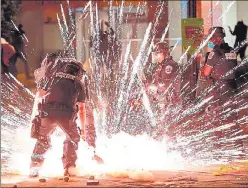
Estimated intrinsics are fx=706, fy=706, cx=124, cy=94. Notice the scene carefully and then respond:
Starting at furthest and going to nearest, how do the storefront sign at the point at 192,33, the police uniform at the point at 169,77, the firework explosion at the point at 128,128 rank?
the storefront sign at the point at 192,33 → the police uniform at the point at 169,77 → the firework explosion at the point at 128,128

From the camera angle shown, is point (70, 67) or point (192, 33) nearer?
point (70, 67)

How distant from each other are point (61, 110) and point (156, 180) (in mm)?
1608

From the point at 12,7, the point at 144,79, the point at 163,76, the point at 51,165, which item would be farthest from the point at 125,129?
the point at 12,7

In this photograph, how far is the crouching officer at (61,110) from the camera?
31.7ft

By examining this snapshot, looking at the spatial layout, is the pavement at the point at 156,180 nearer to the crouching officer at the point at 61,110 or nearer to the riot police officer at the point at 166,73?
the crouching officer at the point at 61,110

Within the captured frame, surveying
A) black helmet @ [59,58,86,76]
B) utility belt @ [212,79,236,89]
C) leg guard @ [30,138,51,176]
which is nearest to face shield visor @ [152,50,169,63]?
utility belt @ [212,79,236,89]

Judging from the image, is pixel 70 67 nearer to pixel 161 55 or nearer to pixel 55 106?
pixel 55 106

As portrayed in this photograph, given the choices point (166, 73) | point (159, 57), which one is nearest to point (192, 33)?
point (159, 57)

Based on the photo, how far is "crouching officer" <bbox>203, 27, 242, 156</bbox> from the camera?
1221 centimetres

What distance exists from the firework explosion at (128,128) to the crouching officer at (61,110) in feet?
1.31

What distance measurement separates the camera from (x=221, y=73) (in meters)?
12.2

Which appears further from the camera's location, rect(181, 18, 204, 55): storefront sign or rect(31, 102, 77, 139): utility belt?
rect(181, 18, 204, 55): storefront sign

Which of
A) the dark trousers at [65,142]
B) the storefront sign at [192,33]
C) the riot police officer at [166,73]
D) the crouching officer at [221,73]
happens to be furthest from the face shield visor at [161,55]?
the storefront sign at [192,33]

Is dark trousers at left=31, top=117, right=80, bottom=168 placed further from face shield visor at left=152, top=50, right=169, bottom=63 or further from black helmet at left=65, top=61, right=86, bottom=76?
face shield visor at left=152, top=50, right=169, bottom=63
